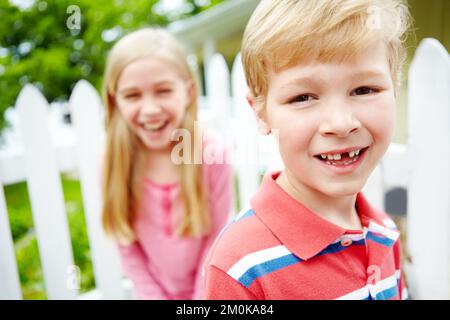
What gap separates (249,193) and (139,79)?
0.43 m

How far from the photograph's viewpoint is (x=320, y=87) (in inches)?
17.0

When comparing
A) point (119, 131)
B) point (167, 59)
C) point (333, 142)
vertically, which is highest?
point (167, 59)

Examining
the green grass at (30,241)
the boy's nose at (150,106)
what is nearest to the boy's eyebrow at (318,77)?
the boy's nose at (150,106)

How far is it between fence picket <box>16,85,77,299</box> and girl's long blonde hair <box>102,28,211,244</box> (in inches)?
6.0

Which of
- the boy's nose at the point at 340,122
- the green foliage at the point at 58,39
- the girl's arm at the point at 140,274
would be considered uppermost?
the green foliage at the point at 58,39

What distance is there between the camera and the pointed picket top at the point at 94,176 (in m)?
1.01

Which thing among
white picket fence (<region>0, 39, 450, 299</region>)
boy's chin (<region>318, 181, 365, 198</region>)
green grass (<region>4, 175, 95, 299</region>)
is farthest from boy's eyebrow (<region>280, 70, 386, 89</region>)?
green grass (<region>4, 175, 95, 299</region>)

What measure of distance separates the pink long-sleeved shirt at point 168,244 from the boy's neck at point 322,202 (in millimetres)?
408

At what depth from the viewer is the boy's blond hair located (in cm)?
42

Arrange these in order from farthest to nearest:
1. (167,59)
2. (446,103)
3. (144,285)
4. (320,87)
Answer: (144,285) < (167,59) < (446,103) < (320,87)

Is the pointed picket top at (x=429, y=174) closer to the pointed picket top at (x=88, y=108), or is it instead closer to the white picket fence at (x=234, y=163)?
the white picket fence at (x=234, y=163)

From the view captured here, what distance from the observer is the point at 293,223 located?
0.52m
